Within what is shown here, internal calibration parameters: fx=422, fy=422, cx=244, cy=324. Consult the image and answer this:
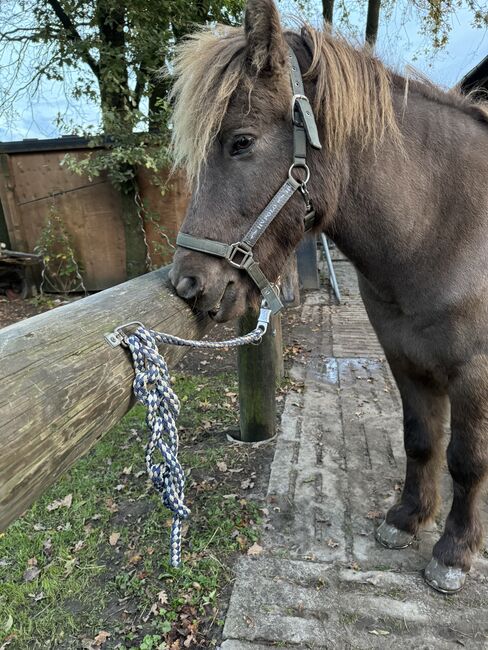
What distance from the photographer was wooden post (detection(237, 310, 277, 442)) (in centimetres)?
301

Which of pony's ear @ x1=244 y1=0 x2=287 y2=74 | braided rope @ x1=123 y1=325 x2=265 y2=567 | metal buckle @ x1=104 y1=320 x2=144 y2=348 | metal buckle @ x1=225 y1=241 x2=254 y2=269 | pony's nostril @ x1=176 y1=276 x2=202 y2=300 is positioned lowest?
braided rope @ x1=123 y1=325 x2=265 y2=567

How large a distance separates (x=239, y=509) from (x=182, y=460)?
65cm

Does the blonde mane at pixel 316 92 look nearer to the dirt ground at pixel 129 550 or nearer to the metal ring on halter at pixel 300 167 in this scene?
the metal ring on halter at pixel 300 167

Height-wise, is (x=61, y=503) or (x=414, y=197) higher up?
(x=414, y=197)

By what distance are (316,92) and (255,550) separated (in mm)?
2086

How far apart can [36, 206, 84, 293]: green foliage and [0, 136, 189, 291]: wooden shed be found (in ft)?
0.41

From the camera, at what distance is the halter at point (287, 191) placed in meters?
1.43

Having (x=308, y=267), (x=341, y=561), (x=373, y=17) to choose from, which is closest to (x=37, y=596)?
(x=341, y=561)

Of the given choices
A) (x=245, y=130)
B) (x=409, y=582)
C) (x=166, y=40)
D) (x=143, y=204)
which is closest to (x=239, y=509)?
(x=409, y=582)

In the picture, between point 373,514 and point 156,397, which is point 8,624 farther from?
point 373,514

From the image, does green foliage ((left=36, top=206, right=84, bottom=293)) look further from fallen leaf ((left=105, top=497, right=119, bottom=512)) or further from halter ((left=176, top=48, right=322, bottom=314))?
halter ((left=176, top=48, right=322, bottom=314))

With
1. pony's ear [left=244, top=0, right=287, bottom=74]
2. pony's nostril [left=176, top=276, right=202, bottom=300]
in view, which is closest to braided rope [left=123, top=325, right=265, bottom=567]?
pony's nostril [left=176, top=276, right=202, bottom=300]

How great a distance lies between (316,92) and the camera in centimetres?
149

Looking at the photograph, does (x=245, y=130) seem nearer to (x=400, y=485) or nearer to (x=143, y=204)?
(x=400, y=485)
